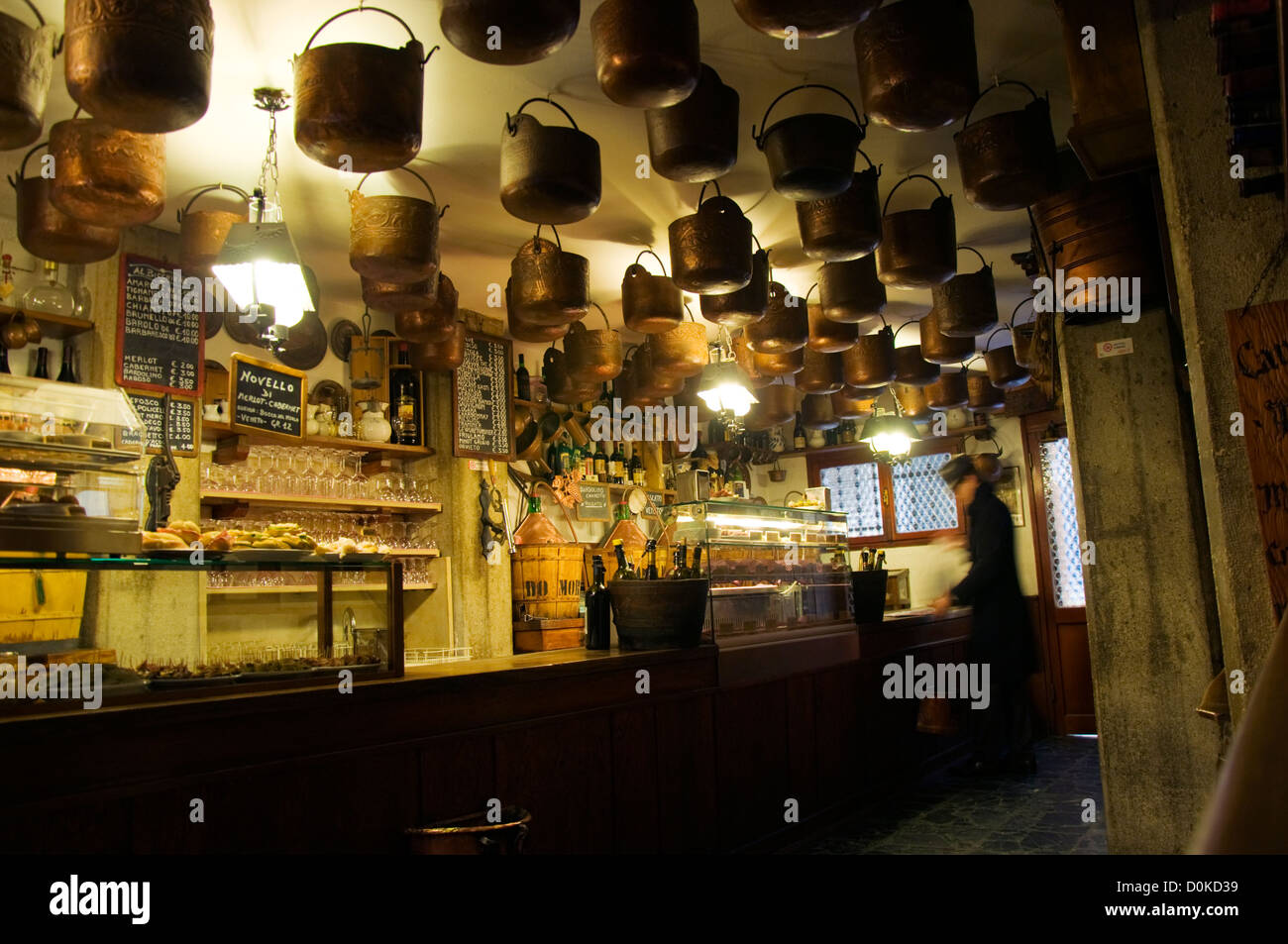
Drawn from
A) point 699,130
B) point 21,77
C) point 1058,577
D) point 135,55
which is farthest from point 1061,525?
point 21,77

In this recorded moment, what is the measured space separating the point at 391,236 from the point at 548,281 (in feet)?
2.49

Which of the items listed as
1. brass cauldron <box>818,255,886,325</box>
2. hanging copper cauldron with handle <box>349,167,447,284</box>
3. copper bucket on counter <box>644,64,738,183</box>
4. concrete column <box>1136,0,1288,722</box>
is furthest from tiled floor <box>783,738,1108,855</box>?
hanging copper cauldron with handle <box>349,167,447,284</box>

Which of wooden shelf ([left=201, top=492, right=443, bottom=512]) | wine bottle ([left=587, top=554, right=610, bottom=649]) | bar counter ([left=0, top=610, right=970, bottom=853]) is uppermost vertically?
wooden shelf ([left=201, top=492, right=443, bottom=512])

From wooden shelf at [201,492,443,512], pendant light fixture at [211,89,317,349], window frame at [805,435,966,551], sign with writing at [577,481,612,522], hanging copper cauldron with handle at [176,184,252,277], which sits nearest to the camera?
pendant light fixture at [211,89,317,349]

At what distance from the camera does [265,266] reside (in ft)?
11.4

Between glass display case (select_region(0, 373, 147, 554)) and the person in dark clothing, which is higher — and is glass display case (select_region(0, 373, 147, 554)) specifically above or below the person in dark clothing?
above

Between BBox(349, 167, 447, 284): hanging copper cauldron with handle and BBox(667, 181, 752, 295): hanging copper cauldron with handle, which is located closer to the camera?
BBox(349, 167, 447, 284): hanging copper cauldron with handle

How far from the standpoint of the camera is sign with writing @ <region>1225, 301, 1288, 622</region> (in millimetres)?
2102

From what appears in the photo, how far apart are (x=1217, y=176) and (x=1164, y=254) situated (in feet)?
3.68

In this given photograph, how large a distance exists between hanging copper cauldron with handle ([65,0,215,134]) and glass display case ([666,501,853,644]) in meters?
2.85

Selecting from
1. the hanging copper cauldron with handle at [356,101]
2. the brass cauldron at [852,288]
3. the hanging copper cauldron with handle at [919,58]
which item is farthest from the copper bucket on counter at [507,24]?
the brass cauldron at [852,288]

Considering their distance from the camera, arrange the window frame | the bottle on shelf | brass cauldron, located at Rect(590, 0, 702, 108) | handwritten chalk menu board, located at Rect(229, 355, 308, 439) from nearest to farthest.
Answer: brass cauldron, located at Rect(590, 0, 702, 108), handwritten chalk menu board, located at Rect(229, 355, 308, 439), the bottle on shelf, the window frame

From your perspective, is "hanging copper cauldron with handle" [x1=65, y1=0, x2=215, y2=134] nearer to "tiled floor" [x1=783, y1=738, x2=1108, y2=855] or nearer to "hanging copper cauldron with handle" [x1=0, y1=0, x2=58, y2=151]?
"hanging copper cauldron with handle" [x1=0, y1=0, x2=58, y2=151]

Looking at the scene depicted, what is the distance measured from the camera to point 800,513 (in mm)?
5312
